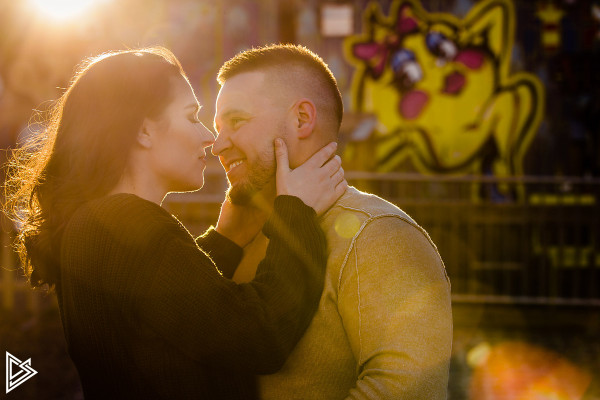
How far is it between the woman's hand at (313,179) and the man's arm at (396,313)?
10.0 inches

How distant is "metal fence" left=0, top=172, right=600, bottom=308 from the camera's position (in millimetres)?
8945

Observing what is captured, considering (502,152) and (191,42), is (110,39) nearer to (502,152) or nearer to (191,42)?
(191,42)

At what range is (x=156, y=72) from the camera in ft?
7.97

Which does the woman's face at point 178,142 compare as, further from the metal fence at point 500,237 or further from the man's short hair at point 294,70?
the metal fence at point 500,237

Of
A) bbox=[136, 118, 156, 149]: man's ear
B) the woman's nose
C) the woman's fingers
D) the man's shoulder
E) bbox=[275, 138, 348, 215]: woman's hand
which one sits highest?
bbox=[136, 118, 156, 149]: man's ear

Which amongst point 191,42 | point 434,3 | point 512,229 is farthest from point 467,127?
point 191,42

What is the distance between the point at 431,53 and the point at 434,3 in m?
0.98

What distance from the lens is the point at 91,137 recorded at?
7.63 feet

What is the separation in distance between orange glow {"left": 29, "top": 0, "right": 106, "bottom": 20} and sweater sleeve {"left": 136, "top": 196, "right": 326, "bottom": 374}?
12648mm

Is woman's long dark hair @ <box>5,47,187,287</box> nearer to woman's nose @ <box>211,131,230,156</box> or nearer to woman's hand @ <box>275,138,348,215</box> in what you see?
woman's nose @ <box>211,131,230,156</box>

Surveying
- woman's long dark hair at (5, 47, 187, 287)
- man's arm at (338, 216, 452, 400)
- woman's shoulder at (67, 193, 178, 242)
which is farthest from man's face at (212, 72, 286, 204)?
man's arm at (338, 216, 452, 400)

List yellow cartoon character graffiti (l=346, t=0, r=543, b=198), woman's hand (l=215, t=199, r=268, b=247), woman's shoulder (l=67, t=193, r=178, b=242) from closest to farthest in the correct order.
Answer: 1. woman's shoulder (l=67, t=193, r=178, b=242)
2. woman's hand (l=215, t=199, r=268, b=247)
3. yellow cartoon character graffiti (l=346, t=0, r=543, b=198)
